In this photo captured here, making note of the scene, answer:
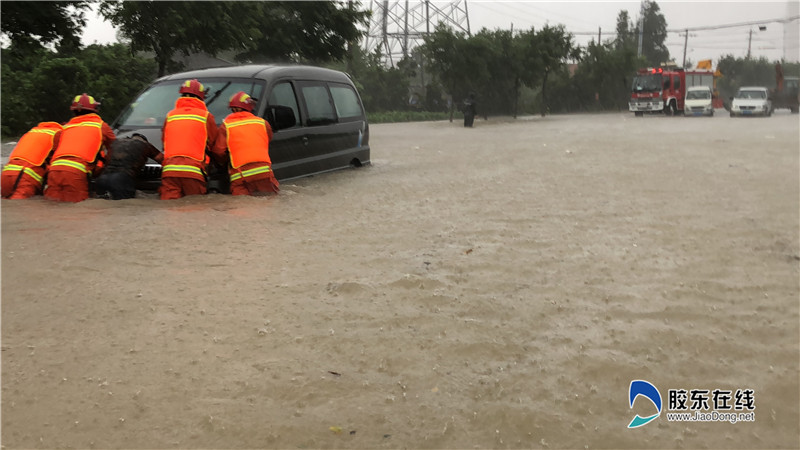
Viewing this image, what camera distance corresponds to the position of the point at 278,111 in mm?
9891

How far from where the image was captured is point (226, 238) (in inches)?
278

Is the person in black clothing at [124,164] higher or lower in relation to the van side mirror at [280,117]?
lower

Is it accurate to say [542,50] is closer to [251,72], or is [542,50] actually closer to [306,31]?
[306,31]

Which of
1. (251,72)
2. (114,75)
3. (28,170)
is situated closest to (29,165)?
(28,170)

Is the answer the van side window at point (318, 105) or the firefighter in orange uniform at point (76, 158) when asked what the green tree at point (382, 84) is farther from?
the firefighter in orange uniform at point (76, 158)

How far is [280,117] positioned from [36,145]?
9.12 feet

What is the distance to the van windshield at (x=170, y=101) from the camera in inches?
377

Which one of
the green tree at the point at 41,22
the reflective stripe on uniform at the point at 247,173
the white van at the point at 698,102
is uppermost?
the green tree at the point at 41,22

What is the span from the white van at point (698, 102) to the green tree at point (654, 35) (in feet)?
168

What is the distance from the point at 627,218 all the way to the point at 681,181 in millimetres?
3691

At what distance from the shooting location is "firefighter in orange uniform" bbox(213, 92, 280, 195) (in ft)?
28.9

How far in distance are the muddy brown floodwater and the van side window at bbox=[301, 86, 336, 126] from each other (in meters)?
1.79

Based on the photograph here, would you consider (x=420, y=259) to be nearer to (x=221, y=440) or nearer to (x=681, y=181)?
(x=221, y=440)

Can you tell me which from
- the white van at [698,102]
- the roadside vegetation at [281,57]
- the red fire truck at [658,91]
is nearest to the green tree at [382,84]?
the roadside vegetation at [281,57]
